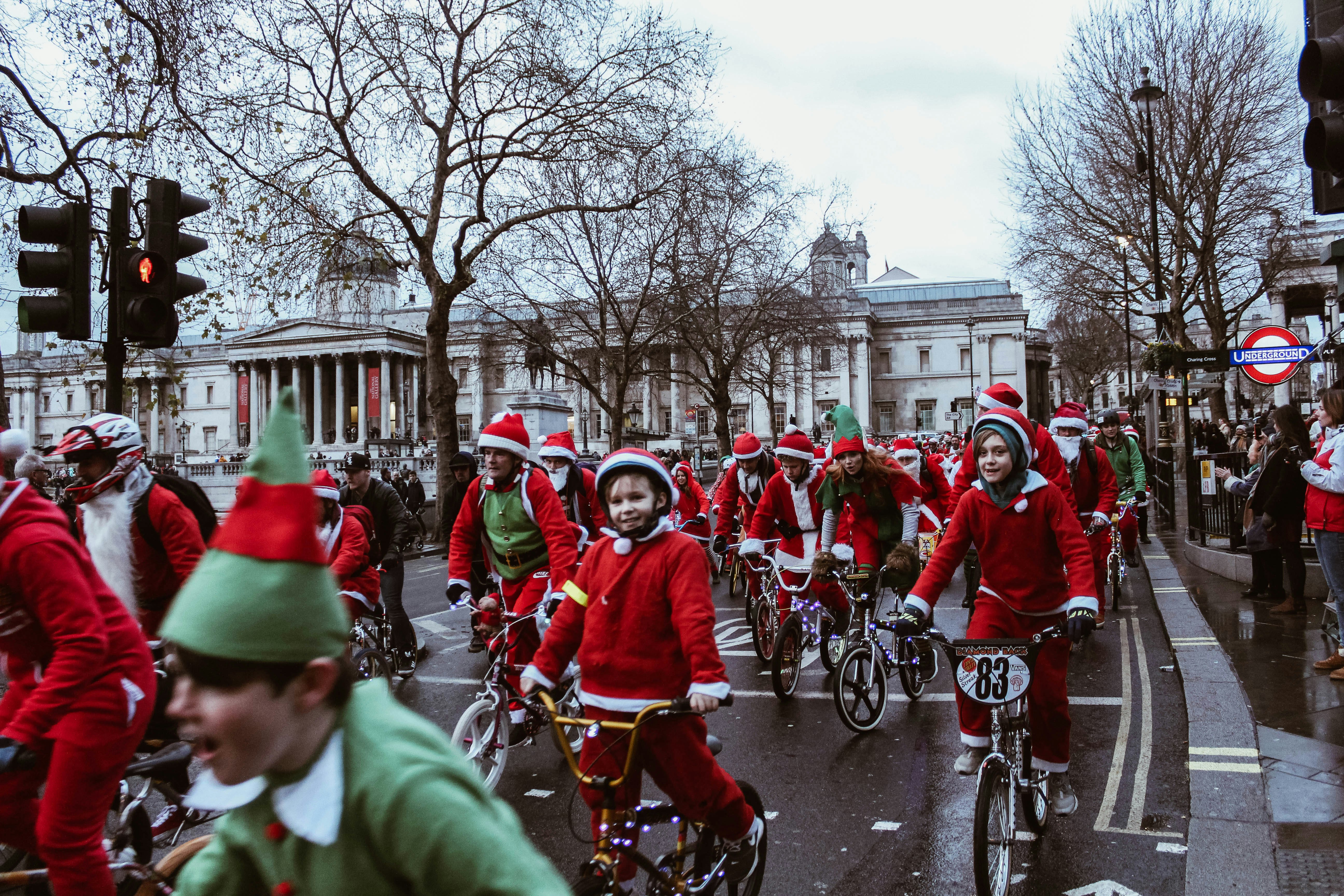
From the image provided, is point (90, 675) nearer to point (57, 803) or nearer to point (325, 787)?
point (57, 803)

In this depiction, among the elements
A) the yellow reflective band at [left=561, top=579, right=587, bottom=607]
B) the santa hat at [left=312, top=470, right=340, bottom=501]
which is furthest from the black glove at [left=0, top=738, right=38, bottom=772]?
the santa hat at [left=312, top=470, right=340, bottom=501]

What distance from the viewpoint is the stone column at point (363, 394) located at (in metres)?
78.9

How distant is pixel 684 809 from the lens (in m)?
3.22

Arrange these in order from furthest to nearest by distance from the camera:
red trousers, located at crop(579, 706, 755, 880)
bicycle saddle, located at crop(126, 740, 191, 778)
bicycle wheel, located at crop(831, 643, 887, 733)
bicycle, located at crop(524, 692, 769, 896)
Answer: bicycle wheel, located at crop(831, 643, 887, 733) → red trousers, located at crop(579, 706, 755, 880) → bicycle saddle, located at crop(126, 740, 191, 778) → bicycle, located at crop(524, 692, 769, 896)

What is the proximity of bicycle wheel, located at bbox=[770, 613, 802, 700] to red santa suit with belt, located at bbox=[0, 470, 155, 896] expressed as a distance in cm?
488

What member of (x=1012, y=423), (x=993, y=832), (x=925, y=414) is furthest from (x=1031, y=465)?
(x=925, y=414)

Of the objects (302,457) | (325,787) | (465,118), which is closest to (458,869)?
(325,787)

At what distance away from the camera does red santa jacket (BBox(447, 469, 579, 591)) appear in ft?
17.6

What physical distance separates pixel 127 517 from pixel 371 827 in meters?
3.04

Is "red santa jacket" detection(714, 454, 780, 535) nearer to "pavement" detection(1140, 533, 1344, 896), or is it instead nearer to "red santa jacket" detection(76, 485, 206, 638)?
"pavement" detection(1140, 533, 1344, 896)

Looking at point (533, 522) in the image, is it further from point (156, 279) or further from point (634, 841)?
point (634, 841)

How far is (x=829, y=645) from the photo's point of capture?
8.02m

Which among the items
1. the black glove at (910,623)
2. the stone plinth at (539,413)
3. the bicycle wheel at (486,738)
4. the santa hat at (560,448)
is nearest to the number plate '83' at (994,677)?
the black glove at (910,623)

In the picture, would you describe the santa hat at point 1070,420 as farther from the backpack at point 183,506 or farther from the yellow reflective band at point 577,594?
the backpack at point 183,506
